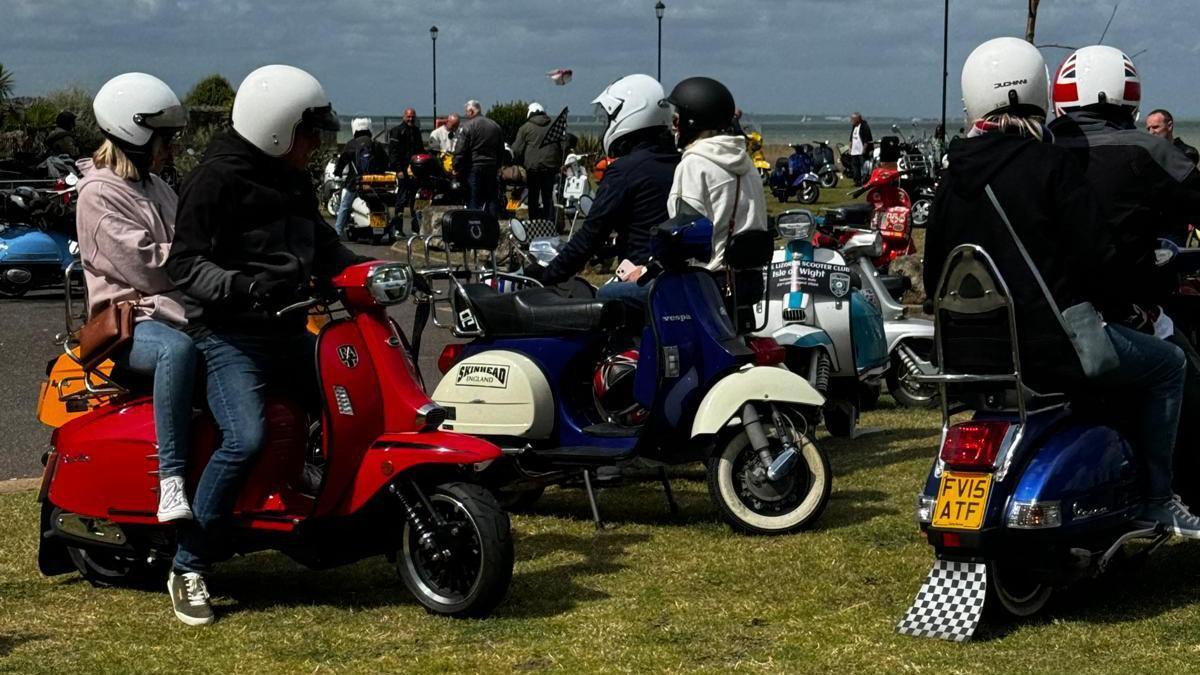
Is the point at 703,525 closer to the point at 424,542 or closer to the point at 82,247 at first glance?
the point at 424,542

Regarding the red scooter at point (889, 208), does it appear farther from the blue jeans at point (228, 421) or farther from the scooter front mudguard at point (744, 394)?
the blue jeans at point (228, 421)

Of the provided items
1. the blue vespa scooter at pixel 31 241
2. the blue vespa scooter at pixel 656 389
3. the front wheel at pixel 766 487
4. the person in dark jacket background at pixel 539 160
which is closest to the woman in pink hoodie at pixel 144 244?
the blue vespa scooter at pixel 656 389

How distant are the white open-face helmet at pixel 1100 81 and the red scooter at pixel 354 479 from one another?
7.64 ft

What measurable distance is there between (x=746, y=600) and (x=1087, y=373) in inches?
55.2

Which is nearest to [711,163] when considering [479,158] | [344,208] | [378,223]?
[479,158]

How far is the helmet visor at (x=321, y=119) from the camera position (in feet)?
18.9

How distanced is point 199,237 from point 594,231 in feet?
8.00

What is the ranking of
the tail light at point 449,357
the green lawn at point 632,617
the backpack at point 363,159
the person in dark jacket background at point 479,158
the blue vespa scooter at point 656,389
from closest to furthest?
1. the green lawn at point 632,617
2. the blue vespa scooter at point 656,389
3. the tail light at point 449,357
4. the person in dark jacket background at point 479,158
5. the backpack at point 363,159

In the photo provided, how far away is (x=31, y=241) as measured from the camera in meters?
17.2

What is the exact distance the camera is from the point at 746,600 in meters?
5.88

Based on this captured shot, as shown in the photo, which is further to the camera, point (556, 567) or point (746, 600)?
point (556, 567)

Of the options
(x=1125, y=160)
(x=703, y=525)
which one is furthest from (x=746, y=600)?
(x=1125, y=160)

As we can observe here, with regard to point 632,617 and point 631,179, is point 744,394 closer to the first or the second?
point 631,179

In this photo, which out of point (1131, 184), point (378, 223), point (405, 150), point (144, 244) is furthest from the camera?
point (405, 150)
